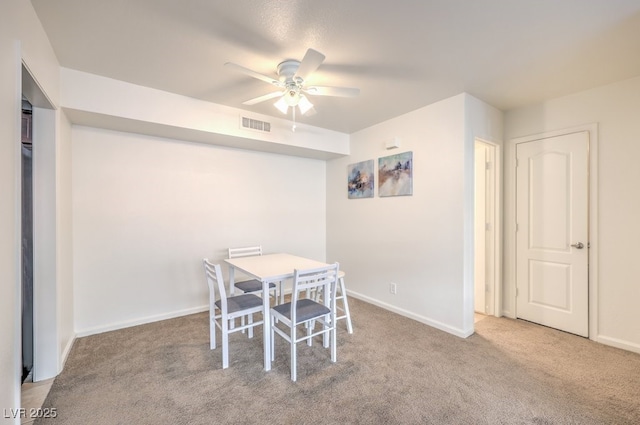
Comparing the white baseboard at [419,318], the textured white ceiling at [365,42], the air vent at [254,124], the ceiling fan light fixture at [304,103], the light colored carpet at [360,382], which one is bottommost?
the light colored carpet at [360,382]

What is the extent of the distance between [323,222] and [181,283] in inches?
89.8

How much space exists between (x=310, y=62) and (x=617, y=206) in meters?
3.05

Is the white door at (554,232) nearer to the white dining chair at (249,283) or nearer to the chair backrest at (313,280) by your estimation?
the chair backrest at (313,280)

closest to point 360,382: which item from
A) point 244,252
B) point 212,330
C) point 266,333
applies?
point 266,333

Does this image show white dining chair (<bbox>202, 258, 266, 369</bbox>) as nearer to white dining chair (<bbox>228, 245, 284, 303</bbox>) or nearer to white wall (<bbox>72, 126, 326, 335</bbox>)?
white dining chair (<bbox>228, 245, 284, 303</bbox>)

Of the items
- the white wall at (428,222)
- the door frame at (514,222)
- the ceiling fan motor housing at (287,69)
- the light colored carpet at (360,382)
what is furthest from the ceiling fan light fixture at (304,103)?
the door frame at (514,222)

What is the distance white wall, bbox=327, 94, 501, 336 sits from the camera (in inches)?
113

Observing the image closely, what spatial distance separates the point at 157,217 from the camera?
10.6 feet

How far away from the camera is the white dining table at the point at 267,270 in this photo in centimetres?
223

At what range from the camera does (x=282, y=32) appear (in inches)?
73.2

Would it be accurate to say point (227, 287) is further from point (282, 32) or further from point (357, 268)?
point (282, 32)

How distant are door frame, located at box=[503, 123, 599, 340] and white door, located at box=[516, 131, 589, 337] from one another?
4cm

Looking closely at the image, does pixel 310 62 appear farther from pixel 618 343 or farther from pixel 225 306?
pixel 618 343

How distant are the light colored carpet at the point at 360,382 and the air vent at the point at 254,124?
7.63 ft
